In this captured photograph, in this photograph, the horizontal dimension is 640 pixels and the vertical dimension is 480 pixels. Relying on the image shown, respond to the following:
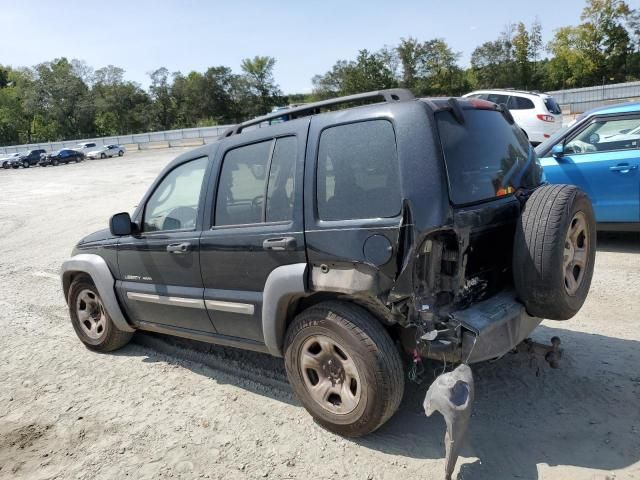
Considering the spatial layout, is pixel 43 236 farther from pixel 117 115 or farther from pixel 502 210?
pixel 117 115

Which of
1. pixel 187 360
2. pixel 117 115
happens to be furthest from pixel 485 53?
pixel 187 360

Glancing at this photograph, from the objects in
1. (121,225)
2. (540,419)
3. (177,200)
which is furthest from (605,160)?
(121,225)

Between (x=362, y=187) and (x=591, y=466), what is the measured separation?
1.95 meters

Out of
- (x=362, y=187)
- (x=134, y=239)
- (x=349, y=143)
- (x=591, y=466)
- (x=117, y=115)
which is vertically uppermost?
(x=117, y=115)

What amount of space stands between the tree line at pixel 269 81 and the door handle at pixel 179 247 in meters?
56.1

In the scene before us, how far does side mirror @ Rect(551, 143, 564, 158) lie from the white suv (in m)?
7.52

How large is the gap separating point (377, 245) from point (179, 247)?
1716 millimetres

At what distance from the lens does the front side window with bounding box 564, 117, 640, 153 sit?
643 centimetres

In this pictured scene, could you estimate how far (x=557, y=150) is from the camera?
678 centimetres

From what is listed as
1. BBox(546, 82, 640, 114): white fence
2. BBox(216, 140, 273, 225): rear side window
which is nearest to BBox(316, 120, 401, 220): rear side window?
BBox(216, 140, 273, 225): rear side window

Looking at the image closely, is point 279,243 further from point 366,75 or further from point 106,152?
point 366,75

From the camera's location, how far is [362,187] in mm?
2984

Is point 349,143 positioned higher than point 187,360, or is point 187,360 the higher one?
point 349,143

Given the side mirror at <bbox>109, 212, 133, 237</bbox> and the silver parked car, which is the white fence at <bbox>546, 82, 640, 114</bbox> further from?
the silver parked car
